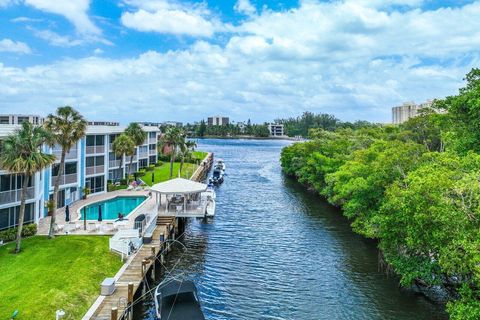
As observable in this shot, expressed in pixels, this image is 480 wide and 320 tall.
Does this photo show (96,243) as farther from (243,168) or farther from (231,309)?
(243,168)

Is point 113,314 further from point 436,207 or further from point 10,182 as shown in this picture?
point 436,207

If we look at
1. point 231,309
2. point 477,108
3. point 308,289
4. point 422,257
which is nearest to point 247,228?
point 308,289

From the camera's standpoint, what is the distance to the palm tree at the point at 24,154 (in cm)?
2420

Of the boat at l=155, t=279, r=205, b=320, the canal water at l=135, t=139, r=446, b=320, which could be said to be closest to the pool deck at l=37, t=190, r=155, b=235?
the canal water at l=135, t=139, r=446, b=320

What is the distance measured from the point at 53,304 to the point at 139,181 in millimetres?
38213

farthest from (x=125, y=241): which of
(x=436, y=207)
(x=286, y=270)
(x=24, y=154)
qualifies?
(x=436, y=207)

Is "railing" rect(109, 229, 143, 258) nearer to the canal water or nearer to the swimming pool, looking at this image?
the canal water

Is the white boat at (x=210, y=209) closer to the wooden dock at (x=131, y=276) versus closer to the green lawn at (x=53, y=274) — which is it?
the wooden dock at (x=131, y=276)

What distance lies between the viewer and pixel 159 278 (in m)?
27.1

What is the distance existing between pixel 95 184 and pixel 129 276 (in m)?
26.5

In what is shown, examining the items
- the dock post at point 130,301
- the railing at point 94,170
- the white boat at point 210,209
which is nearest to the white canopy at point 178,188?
the white boat at point 210,209

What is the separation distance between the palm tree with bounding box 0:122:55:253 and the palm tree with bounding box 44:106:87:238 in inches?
122

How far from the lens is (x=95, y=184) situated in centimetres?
4722

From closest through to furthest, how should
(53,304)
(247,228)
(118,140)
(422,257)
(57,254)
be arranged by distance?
(53,304), (422,257), (57,254), (247,228), (118,140)
